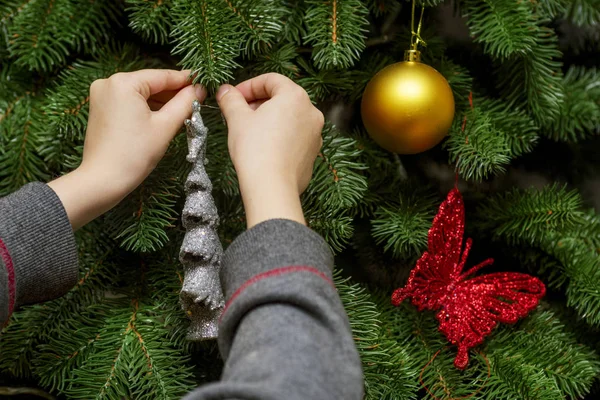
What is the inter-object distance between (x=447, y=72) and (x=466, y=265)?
25 centimetres

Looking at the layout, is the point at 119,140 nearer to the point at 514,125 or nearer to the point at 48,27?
the point at 48,27

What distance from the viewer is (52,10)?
654mm

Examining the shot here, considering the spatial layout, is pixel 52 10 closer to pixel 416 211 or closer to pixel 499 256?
pixel 416 211

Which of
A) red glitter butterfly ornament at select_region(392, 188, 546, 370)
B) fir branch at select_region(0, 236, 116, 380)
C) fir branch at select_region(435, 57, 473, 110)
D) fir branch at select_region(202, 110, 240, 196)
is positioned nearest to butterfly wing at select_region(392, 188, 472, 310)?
red glitter butterfly ornament at select_region(392, 188, 546, 370)

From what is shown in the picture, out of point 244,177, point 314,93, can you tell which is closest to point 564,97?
point 314,93

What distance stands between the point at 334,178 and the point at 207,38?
0.61 feet

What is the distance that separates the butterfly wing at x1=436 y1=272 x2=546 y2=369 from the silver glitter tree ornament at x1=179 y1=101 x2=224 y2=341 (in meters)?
0.26

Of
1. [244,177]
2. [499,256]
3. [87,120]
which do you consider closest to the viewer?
[244,177]

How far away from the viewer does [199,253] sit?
0.56 metres

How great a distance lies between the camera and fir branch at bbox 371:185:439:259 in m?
0.69

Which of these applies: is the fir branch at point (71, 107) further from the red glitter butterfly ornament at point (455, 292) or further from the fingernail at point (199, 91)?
the red glitter butterfly ornament at point (455, 292)

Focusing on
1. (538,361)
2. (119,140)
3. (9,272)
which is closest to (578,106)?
(538,361)

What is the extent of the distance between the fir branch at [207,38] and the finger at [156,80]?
0.06 feet

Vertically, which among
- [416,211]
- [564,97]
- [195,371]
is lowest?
[195,371]
